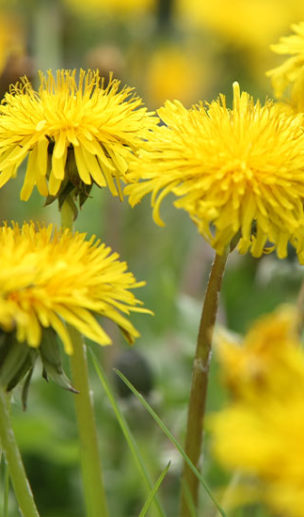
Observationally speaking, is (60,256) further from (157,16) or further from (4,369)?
(157,16)

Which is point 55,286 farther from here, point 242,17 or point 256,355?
point 242,17

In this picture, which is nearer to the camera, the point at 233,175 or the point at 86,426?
the point at 233,175

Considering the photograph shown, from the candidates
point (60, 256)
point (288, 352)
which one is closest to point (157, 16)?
point (60, 256)

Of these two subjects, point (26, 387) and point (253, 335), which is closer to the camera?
point (253, 335)

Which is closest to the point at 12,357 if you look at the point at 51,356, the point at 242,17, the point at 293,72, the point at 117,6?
the point at 51,356

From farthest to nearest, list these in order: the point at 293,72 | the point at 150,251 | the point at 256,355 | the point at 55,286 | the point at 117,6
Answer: the point at 117,6 < the point at 150,251 < the point at 293,72 < the point at 55,286 < the point at 256,355

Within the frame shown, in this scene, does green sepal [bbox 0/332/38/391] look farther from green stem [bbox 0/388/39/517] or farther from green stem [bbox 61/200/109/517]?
green stem [bbox 61/200/109/517]
